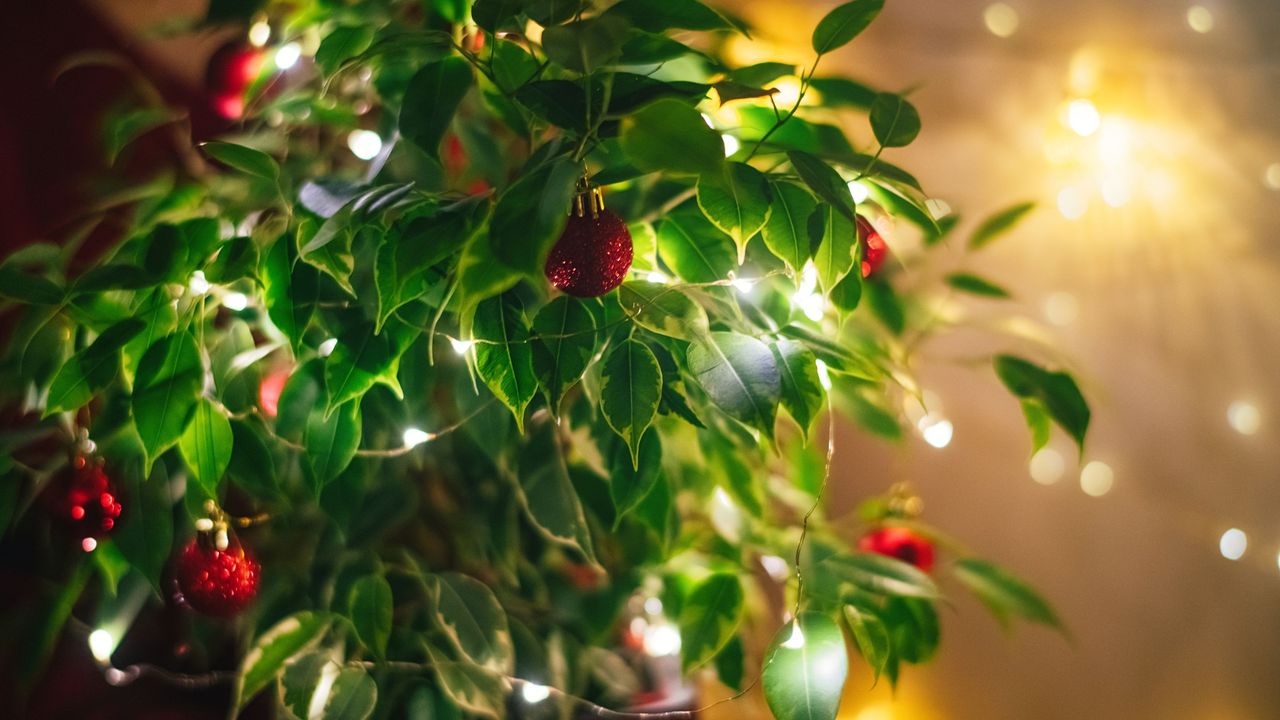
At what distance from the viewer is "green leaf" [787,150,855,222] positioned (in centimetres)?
46

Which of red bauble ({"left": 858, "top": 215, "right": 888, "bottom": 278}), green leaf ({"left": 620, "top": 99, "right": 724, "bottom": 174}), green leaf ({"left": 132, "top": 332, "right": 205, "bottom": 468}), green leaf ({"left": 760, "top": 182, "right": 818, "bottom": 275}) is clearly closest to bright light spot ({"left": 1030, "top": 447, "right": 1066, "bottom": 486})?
red bauble ({"left": 858, "top": 215, "right": 888, "bottom": 278})

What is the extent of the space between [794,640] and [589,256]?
0.29 m

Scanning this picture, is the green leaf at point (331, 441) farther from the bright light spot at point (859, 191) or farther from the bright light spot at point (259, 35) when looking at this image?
the bright light spot at point (259, 35)

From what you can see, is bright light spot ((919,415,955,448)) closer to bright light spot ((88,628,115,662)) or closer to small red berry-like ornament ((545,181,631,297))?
small red berry-like ornament ((545,181,631,297))

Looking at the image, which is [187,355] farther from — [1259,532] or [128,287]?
[1259,532]

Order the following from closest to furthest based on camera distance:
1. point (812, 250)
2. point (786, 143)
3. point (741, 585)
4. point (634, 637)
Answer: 1. point (812, 250)
2. point (786, 143)
3. point (741, 585)
4. point (634, 637)

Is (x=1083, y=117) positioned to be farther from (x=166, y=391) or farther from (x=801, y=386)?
(x=166, y=391)

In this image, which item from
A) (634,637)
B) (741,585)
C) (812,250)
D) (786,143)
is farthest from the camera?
(634,637)

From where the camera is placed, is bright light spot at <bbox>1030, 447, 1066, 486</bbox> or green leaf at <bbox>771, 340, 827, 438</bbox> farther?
bright light spot at <bbox>1030, 447, 1066, 486</bbox>

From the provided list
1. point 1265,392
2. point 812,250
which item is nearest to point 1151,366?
point 1265,392

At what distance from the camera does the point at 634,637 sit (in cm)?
112

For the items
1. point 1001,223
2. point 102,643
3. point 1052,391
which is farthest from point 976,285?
point 102,643

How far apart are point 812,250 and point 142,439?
0.45 m

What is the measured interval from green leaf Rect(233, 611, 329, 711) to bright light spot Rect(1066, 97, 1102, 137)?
1148 millimetres
